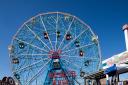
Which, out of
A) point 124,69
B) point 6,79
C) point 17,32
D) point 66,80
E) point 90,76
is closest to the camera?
point 124,69

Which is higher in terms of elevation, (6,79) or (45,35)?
(45,35)

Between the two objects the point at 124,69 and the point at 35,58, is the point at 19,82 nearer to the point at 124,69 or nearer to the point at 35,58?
the point at 35,58

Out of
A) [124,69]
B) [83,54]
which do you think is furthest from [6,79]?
[124,69]

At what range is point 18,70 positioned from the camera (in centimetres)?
4847

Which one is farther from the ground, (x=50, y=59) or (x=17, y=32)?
(x=17, y=32)

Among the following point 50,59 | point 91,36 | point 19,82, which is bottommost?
point 19,82

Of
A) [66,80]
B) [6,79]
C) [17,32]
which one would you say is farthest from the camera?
[6,79]

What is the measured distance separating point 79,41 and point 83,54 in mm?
2481

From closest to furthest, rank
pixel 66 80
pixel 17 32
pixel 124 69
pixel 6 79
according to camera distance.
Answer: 1. pixel 124 69
2. pixel 66 80
3. pixel 17 32
4. pixel 6 79

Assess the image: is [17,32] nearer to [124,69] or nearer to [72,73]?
[72,73]

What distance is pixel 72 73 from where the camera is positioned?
47781 millimetres

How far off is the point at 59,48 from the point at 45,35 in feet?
10.8

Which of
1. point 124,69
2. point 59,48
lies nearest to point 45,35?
point 59,48

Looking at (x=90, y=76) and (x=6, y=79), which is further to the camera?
(x=6, y=79)
